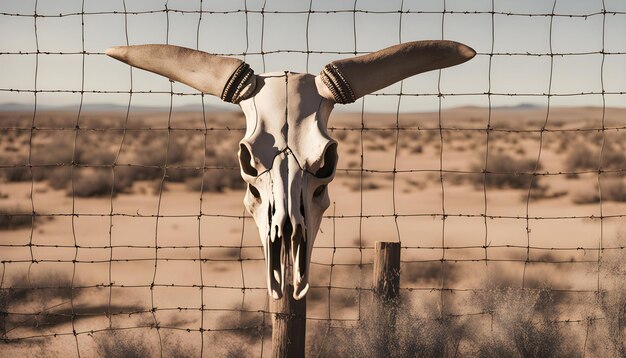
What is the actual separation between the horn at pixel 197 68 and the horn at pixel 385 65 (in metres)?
0.49

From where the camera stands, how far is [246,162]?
5.29m

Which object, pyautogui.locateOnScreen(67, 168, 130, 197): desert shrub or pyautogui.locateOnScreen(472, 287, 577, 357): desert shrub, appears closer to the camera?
pyautogui.locateOnScreen(472, 287, 577, 357): desert shrub

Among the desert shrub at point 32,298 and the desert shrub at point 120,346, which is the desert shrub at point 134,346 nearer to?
the desert shrub at point 120,346

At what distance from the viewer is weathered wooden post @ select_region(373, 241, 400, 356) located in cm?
694

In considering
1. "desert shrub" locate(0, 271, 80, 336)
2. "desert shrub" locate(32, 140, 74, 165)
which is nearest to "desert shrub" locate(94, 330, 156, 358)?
"desert shrub" locate(0, 271, 80, 336)

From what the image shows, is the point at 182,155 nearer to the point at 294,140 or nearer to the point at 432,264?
the point at 432,264

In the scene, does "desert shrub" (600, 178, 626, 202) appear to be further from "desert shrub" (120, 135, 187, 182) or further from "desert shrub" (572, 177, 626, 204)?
"desert shrub" (120, 135, 187, 182)

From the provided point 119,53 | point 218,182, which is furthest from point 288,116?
point 218,182

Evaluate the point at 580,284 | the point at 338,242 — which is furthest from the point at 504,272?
the point at 338,242

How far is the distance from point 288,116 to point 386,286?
213 cm

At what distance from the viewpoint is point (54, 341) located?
27.6 ft

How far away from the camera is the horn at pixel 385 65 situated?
544 centimetres

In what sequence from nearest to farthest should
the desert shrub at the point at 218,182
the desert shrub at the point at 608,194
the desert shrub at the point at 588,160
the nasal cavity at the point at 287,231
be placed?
the nasal cavity at the point at 287,231 < the desert shrub at the point at 608,194 < the desert shrub at the point at 218,182 < the desert shrub at the point at 588,160

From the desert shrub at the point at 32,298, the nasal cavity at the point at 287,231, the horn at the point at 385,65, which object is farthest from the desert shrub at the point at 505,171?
the nasal cavity at the point at 287,231
